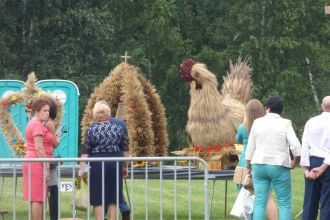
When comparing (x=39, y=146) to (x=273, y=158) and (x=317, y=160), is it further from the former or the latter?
(x=317, y=160)

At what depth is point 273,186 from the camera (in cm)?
1199

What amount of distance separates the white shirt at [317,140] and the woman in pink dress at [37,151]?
3077 millimetres

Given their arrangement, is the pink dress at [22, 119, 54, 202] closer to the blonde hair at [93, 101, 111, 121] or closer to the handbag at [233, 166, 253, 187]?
the blonde hair at [93, 101, 111, 121]

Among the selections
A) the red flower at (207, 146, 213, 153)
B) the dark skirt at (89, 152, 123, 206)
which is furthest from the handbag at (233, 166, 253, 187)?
the red flower at (207, 146, 213, 153)

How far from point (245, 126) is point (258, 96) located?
26.1 meters

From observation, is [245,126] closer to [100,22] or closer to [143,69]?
[100,22]

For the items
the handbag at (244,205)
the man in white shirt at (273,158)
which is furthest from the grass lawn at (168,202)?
the man in white shirt at (273,158)

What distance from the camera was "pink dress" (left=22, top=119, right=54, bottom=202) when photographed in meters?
11.4

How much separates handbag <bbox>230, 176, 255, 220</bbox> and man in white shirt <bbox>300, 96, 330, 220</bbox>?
2.58 ft

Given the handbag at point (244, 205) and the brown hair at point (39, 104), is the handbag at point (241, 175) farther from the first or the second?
the brown hair at point (39, 104)

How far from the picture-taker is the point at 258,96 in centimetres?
3881

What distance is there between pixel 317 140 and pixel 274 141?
0.52 metres

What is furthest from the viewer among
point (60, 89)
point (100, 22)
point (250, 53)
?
point (250, 53)

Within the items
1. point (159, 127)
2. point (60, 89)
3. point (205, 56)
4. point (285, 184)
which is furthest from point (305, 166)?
point (205, 56)
